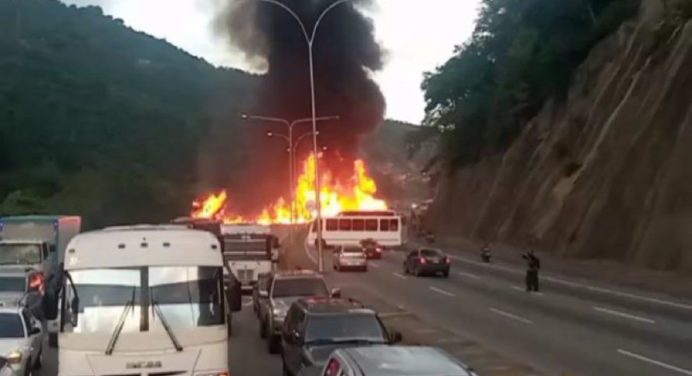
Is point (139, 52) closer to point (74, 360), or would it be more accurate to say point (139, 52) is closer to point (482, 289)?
point (482, 289)

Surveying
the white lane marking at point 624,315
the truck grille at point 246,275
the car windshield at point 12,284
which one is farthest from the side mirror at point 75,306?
the truck grille at point 246,275

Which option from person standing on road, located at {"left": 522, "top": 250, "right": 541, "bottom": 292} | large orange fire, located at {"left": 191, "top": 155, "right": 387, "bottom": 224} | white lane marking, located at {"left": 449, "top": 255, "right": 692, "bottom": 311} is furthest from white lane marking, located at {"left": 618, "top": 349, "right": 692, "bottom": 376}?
large orange fire, located at {"left": 191, "top": 155, "right": 387, "bottom": 224}

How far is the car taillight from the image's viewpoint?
84.4 ft

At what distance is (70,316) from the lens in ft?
39.0

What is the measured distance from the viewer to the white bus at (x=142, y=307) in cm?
1151

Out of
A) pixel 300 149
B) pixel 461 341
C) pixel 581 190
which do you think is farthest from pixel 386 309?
pixel 300 149

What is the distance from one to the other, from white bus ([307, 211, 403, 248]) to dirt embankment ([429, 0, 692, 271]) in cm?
782

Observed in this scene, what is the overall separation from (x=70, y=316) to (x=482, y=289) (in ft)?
94.2

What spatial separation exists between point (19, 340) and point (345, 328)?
524 centimetres

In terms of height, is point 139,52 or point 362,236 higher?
point 139,52

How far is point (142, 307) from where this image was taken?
11.8 m

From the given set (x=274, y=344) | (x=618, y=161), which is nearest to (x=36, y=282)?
(x=274, y=344)

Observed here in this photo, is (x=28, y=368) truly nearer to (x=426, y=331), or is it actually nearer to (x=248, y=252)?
(x=426, y=331)

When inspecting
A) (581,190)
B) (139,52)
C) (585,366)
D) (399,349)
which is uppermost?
(139,52)
